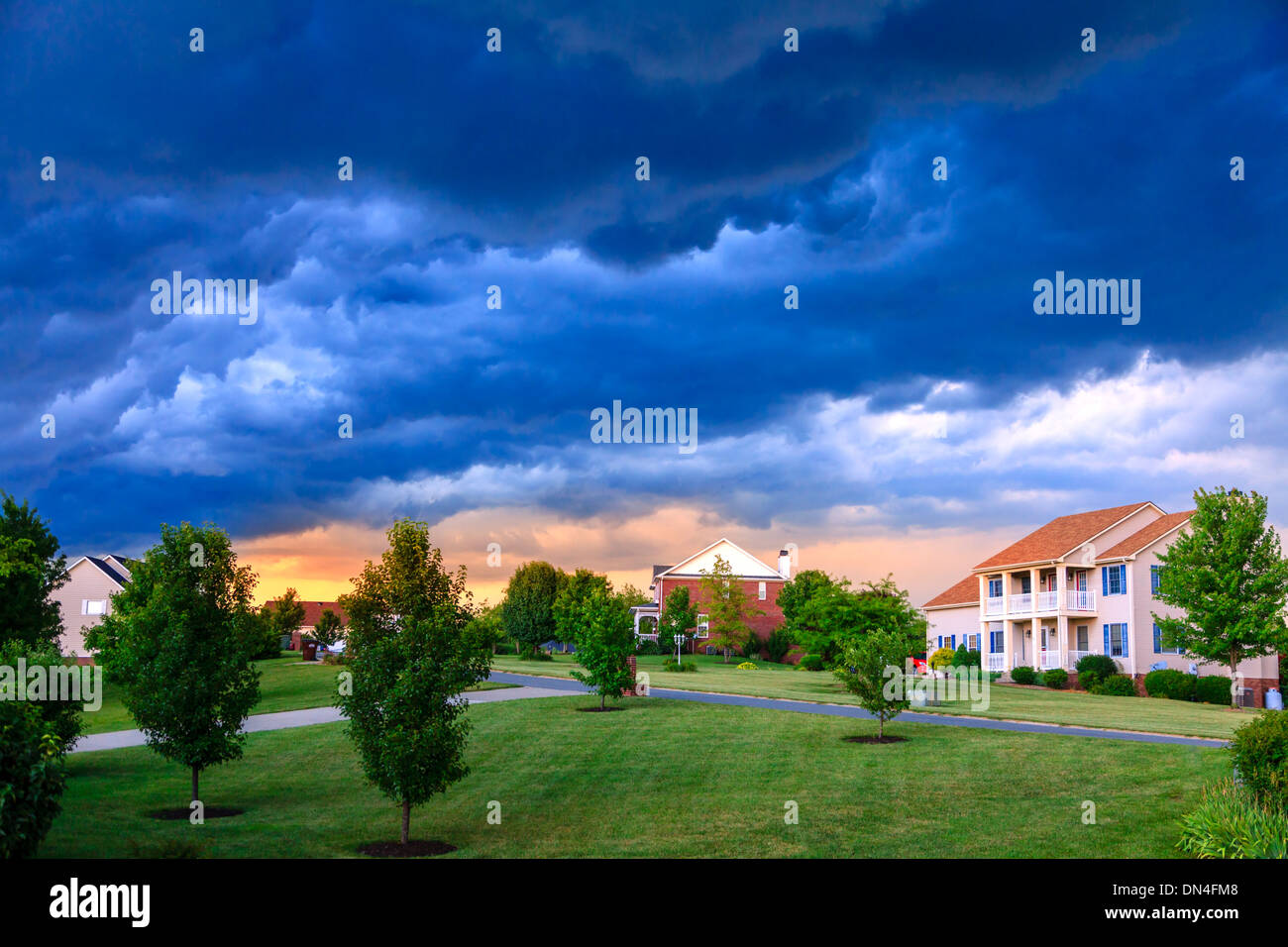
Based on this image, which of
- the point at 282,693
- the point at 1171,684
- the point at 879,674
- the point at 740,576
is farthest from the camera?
the point at 740,576

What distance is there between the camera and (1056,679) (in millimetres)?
48844

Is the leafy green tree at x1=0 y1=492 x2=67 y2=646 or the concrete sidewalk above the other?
the leafy green tree at x1=0 y1=492 x2=67 y2=646

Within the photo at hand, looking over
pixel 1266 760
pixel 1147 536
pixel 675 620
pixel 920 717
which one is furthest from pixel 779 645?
pixel 1266 760

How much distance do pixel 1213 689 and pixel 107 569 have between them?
78.2m

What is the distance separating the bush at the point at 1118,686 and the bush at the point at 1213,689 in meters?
2.83

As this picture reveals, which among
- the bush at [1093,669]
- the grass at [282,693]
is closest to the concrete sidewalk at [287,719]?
the grass at [282,693]

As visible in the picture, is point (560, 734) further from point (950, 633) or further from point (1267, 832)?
point (950, 633)

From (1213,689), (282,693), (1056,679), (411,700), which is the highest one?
(411,700)

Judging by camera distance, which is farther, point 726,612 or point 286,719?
point 726,612

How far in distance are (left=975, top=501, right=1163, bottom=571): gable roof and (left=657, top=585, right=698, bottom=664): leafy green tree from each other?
2467 centimetres

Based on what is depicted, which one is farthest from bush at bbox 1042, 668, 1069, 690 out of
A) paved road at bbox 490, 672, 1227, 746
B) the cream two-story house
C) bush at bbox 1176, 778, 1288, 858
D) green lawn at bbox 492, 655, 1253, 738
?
bush at bbox 1176, 778, 1288, 858

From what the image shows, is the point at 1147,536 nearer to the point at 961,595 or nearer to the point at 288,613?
the point at 961,595

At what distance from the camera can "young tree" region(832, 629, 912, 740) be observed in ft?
77.7

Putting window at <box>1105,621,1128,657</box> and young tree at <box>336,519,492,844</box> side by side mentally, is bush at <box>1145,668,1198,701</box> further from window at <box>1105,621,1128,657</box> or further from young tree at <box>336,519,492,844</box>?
young tree at <box>336,519,492,844</box>
